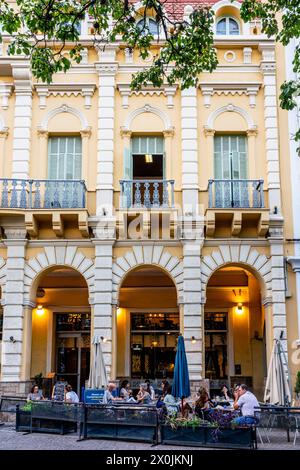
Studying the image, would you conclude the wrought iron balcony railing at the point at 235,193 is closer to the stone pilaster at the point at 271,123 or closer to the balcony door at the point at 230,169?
the balcony door at the point at 230,169

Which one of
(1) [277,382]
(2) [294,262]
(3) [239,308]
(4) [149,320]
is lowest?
(1) [277,382]

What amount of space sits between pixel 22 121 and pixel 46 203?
283 cm

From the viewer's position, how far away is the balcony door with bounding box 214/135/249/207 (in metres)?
17.9

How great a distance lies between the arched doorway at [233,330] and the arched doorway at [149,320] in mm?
1296

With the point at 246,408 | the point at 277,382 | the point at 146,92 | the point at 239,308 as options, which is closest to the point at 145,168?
the point at 146,92

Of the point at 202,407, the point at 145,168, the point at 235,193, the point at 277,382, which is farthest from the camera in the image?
the point at 145,168

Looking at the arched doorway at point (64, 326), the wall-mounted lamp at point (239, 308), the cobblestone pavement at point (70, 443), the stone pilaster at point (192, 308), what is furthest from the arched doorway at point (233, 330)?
the cobblestone pavement at point (70, 443)

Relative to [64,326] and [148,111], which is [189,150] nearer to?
[148,111]

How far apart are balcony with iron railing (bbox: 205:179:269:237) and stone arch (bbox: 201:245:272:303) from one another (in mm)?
504

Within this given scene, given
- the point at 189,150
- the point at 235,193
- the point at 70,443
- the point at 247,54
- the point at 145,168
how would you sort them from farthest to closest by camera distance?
the point at 145,168 < the point at 247,54 < the point at 189,150 < the point at 235,193 < the point at 70,443

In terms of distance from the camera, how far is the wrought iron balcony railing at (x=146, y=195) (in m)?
17.9

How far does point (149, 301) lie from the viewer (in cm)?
2120

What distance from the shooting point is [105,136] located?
1850cm

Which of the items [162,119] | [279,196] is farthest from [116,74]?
[279,196]
